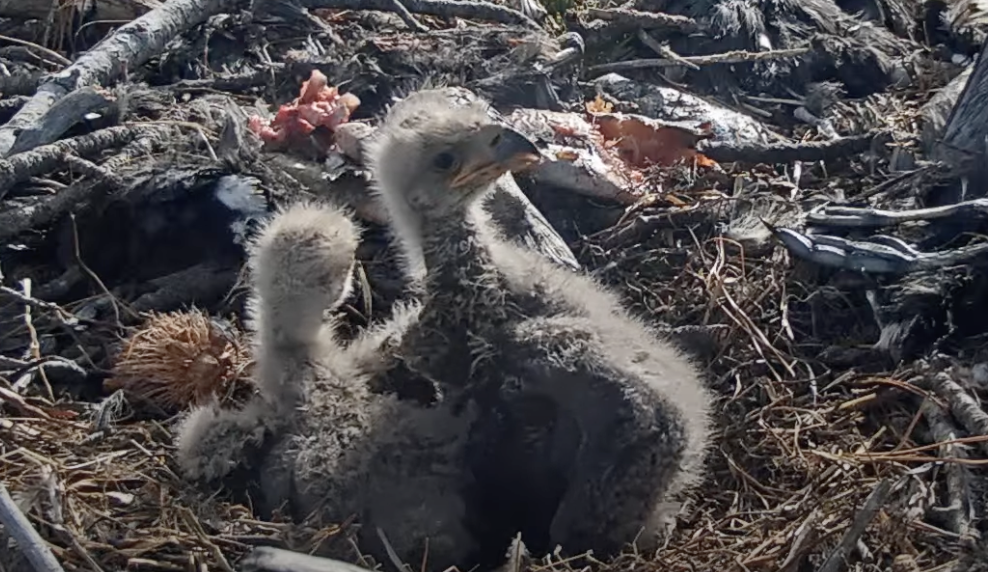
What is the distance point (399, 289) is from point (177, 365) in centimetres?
73

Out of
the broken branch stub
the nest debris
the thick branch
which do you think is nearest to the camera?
the nest debris

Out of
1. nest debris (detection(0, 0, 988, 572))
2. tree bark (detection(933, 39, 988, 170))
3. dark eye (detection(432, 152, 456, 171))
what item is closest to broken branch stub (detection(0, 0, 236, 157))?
nest debris (detection(0, 0, 988, 572))

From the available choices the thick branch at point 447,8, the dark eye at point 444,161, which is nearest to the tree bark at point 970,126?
the thick branch at point 447,8

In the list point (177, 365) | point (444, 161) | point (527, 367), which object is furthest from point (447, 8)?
point (527, 367)

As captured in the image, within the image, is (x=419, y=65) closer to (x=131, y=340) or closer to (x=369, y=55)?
(x=369, y=55)

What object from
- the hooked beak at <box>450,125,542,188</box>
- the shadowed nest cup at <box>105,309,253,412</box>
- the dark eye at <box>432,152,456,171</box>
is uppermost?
the hooked beak at <box>450,125,542,188</box>

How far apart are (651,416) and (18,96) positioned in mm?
2663

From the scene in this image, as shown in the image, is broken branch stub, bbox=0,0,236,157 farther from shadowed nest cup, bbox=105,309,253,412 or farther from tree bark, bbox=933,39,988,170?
tree bark, bbox=933,39,988,170

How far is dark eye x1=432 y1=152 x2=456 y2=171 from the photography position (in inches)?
147

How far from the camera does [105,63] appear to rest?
489 centimetres

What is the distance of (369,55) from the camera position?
5.27m

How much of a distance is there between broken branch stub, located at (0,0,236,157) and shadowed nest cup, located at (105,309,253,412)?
31.8 inches

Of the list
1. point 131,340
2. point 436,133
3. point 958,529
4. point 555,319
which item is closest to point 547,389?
point 555,319

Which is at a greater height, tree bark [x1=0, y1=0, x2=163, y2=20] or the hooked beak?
the hooked beak
